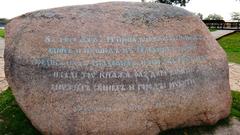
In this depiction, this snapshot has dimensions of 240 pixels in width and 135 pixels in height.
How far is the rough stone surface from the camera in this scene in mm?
4867

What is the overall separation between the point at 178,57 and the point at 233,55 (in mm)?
8532

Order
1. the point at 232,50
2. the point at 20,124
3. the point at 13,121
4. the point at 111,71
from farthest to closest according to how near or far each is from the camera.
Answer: the point at 232,50
the point at 13,121
the point at 20,124
the point at 111,71

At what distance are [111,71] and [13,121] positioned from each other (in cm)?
164

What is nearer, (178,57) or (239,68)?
(178,57)

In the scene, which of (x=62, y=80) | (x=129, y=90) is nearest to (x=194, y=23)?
(x=129, y=90)

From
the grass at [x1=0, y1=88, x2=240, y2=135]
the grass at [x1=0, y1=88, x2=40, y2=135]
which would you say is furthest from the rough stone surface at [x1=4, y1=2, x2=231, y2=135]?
the grass at [x1=0, y1=88, x2=40, y2=135]

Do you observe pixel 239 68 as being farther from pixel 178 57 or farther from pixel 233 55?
pixel 178 57

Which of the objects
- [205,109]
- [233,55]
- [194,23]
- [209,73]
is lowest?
[233,55]

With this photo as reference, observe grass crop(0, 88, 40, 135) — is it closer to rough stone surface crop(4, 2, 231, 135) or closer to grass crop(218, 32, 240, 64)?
rough stone surface crop(4, 2, 231, 135)

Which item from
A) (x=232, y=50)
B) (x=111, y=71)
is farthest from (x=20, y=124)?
(x=232, y=50)

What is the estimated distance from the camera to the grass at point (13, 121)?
5379 millimetres

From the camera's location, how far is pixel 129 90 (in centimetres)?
493

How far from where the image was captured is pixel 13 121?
5.66m

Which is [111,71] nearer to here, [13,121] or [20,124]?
[20,124]
